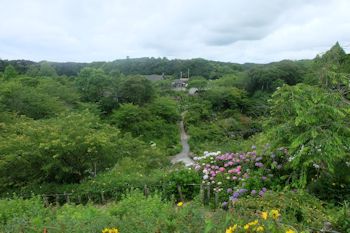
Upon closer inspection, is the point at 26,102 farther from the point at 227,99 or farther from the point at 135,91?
the point at 227,99

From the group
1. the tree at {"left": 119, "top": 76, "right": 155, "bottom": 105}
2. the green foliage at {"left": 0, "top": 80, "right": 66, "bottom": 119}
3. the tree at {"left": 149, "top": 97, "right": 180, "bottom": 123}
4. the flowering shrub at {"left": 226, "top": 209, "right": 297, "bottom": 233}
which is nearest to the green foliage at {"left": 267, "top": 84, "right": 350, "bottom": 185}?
the flowering shrub at {"left": 226, "top": 209, "right": 297, "bottom": 233}

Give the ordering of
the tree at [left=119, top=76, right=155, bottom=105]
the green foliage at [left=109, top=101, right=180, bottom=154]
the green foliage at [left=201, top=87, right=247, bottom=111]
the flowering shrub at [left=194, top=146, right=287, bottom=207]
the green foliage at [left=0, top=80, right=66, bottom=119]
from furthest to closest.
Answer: the green foliage at [left=201, top=87, right=247, bottom=111] < the tree at [left=119, top=76, right=155, bottom=105] < the green foliage at [left=109, top=101, right=180, bottom=154] < the green foliage at [left=0, top=80, right=66, bottom=119] < the flowering shrub at [left=194, top=146, right=287, bottom=207]

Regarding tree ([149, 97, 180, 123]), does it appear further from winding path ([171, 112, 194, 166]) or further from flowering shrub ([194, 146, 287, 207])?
flowering shrub ([194, 146, 287, 207])

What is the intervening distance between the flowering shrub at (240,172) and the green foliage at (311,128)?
67 cm

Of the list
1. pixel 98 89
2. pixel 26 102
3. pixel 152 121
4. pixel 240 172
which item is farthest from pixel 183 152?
pixel 240 172

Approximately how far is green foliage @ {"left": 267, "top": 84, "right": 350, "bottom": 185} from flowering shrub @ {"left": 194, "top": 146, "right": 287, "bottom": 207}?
2.20 feet

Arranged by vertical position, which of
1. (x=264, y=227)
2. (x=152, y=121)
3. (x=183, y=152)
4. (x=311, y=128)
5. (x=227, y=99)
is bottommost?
(x=183, y=152)

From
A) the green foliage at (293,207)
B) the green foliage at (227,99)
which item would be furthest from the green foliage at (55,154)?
the green foliage at (227,99)

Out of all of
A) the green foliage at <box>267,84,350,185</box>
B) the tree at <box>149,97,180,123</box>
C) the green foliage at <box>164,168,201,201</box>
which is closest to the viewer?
the green foliage at <box>267,84,350,185</box>

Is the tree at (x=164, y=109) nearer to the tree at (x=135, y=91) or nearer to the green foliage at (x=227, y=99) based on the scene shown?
the tree at (x=135, y=91)

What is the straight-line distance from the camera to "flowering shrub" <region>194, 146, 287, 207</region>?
5.89 m

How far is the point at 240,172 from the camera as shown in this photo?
6414mm

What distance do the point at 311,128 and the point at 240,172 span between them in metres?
1.98

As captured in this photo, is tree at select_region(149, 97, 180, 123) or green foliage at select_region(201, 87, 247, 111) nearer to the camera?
tree at select_region(149, 97, 180, 123)
